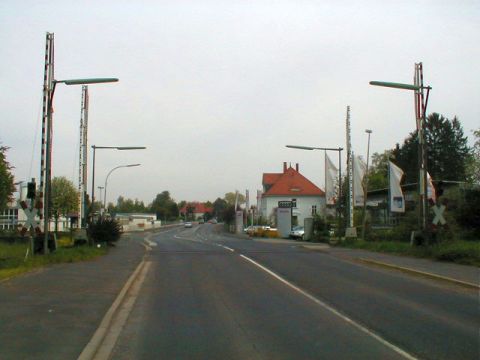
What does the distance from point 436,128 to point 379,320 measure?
276ft

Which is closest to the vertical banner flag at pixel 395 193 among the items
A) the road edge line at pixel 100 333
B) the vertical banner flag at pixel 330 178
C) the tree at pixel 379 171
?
the vertical banner flag at pixel 330 178

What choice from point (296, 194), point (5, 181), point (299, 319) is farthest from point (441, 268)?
point (296, 194)

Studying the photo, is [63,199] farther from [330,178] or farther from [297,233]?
[330,178]

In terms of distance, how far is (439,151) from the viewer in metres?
88.8

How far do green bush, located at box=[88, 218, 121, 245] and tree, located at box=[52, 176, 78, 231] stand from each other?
29267mm

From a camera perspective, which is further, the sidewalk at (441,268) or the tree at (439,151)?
the tree at (439,151)

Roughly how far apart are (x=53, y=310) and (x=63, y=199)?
188 feet

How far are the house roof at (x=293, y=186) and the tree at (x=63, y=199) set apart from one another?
Answer: 1909 inches

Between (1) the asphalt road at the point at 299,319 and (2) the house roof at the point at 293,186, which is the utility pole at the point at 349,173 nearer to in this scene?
(1) the asphalt road at the point at 299,319

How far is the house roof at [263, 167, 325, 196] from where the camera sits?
10912 centimetres

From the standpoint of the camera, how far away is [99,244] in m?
34.1

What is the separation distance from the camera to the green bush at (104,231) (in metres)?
34.9

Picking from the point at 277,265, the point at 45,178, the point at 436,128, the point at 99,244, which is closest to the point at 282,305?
the point at 277,265

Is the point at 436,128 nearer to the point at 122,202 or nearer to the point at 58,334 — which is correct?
the point at 58,334
